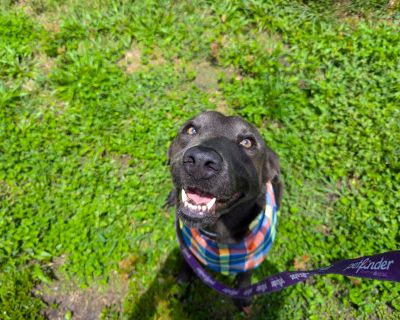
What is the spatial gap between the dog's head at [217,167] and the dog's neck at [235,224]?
7 centimetres

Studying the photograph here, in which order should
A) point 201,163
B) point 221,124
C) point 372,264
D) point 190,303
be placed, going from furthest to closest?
point 190,303 < point 221,124 < point 201,163 < point 372,264

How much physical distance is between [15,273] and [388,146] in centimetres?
456

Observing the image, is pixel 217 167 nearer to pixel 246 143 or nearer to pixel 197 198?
pixel 197 198

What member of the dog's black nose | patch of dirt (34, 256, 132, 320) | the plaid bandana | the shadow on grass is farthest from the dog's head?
patch of dirt (34, 256, 132, 320)

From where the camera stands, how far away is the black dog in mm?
1980

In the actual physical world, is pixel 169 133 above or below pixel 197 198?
below

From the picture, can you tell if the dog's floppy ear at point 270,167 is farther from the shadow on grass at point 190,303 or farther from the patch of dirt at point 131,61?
the patch of dirt at point 131,61

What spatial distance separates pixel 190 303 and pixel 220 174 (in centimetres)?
208

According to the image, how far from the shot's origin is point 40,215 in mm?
3713

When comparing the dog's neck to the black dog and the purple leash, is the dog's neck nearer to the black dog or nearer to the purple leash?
the black dog

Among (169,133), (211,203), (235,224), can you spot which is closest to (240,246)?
(235,224)

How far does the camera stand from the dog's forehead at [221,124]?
250cm

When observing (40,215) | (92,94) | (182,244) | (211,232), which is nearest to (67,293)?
(40,215)

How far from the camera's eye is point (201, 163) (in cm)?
193
